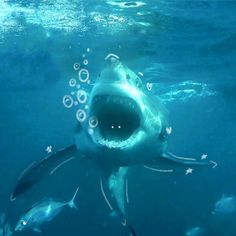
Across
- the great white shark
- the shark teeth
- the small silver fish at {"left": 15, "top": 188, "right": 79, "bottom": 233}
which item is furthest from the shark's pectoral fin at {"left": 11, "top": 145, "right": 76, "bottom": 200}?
the small silver fish at {"left": 15, "top": 188, "right": 79, "bottom": 233}

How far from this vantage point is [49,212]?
1502cm

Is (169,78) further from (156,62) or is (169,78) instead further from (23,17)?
(23,17)

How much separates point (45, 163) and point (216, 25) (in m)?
9.23

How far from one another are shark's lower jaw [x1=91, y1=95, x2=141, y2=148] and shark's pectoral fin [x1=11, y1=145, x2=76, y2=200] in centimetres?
149

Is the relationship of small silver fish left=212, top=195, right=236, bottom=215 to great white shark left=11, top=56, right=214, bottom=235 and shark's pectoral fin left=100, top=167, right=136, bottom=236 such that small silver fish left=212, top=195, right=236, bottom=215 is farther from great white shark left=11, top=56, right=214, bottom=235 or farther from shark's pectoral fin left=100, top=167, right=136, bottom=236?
great white shark left=11, top=56, right=214, bottom=235

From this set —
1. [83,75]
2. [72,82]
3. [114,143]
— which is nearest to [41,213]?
[83,75]

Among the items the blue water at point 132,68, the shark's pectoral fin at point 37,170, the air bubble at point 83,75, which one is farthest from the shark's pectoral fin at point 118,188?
the air bubble at point 83,75

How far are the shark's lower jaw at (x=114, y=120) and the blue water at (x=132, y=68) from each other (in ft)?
20.4

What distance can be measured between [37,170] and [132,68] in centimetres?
1172

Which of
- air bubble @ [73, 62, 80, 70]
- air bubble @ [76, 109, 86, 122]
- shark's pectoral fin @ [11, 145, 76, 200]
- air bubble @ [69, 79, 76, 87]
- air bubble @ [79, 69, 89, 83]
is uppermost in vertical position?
air bubble @ [73, 62, 80, 70]

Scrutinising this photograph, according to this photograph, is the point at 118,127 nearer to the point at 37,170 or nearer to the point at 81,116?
the point at 81,116

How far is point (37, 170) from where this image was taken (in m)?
7.88

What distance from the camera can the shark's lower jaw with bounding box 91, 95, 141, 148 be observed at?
6473mm

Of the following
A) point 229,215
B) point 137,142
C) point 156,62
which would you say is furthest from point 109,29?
point 229,215
